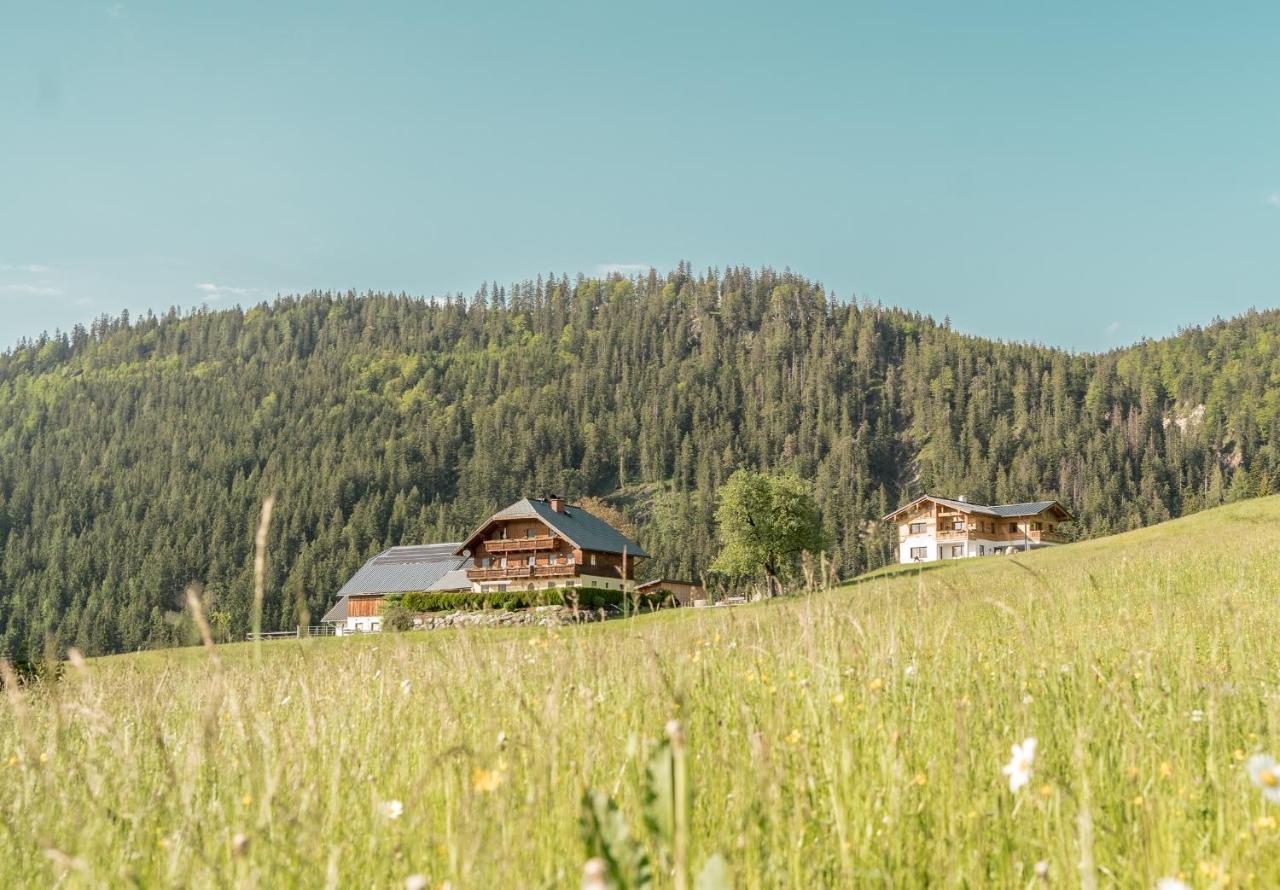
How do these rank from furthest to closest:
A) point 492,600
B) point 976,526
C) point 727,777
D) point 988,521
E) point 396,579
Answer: point 988,521
point 976,526
point 396,579
point 492,600
point 727,777

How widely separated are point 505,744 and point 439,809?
0.40 meters

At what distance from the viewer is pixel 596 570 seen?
7675 centimetres

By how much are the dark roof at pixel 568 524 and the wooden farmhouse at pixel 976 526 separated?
136 feet

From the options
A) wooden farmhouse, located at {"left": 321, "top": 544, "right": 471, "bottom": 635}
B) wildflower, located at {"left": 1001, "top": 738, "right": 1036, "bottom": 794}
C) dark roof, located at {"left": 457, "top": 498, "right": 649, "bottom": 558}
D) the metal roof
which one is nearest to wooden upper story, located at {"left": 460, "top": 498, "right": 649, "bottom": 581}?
dark roof, located at {"left": 457, "top": 498, "right": 649, "bottom": 558}

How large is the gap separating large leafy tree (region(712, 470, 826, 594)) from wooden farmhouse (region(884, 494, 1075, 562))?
41449 millimetres

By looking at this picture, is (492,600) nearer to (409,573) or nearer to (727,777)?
(409,573)

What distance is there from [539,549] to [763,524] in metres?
18.6

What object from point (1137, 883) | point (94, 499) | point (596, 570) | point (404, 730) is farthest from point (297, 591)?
point (94, 499)

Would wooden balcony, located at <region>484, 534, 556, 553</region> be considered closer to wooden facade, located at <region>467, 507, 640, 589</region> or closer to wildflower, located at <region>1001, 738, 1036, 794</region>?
wooden facade, located at <region>467, 507, 640, 589</region>

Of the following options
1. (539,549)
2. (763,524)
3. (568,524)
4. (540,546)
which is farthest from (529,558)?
(763,524)

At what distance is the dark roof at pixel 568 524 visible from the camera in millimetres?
73438

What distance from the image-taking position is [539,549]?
75062 mm

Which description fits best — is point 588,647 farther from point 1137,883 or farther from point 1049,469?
point 1049,469

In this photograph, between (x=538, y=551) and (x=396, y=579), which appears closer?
(x=538, y=551)
